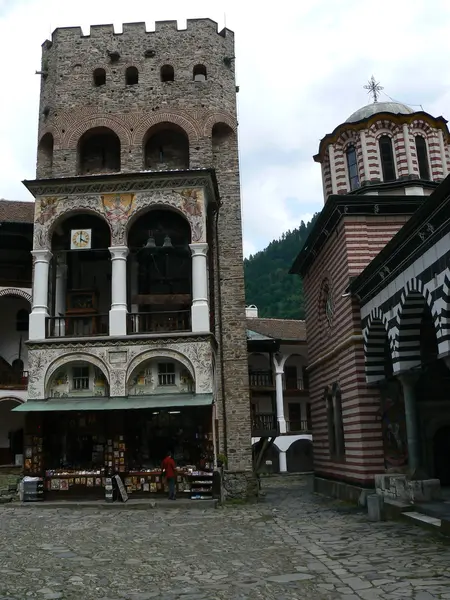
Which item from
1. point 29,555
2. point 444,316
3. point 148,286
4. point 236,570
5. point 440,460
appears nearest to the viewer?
point 236,570

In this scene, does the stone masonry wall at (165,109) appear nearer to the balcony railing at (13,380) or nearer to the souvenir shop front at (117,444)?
the souvenir shop front at (117,444)

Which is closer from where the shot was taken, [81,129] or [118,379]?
[118,379]

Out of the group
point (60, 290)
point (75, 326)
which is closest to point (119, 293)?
point (75, 326)

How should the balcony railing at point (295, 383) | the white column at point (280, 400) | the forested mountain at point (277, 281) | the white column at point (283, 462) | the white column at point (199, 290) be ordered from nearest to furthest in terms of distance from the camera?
1. the white column at point (199, 290)
2. the white column at point (283, 462)
3. the white column at point (280, 400)
4. the balcony railing at point (295, 383)
5. the forested mountain at point (277, 281)

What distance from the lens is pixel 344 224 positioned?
16953mm

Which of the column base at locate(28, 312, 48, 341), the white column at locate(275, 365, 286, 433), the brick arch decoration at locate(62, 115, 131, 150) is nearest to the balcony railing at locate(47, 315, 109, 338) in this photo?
the column base at locate(28, 312, 48, 341)

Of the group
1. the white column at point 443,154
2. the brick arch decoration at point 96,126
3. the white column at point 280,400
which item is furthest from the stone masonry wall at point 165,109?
the white column at point 280,400

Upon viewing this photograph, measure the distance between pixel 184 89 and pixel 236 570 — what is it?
18.8 meters

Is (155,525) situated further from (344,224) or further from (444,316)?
(344,224)

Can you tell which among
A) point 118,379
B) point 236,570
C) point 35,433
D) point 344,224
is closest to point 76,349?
point 118,379

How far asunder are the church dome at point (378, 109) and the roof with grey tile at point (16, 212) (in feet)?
41.5

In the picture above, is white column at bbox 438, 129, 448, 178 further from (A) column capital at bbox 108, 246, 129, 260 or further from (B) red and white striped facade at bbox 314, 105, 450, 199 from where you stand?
(A) column capital at bbox 108, 246, 129, 260

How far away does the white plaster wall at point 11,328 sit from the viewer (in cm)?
2538

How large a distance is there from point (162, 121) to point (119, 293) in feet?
24.2
